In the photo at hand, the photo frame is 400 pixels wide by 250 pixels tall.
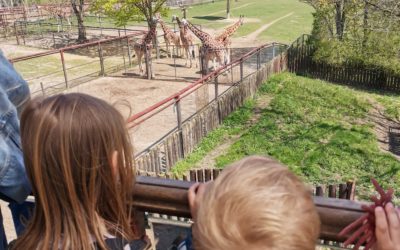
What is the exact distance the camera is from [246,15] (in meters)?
36.3

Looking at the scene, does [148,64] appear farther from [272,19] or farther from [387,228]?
[272,19]

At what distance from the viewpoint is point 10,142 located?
1574 mm

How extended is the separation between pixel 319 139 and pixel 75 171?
8.48 metres

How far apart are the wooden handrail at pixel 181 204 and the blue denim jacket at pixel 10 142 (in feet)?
1.36

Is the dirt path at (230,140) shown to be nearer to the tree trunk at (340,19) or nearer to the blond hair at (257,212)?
the tree trunk at (340,19)

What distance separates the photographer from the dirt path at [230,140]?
8.56 metres

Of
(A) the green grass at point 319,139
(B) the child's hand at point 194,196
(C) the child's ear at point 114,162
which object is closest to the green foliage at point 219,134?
(A) the green grass at point 319,139

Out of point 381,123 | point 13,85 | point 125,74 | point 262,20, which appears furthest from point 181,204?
point 262,20

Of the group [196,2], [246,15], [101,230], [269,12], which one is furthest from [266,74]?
[196,2]

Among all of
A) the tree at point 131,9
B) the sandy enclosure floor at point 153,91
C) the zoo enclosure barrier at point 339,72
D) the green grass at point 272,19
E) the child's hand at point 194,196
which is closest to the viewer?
the child's hand at point 194,196

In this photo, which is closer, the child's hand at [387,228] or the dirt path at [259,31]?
the child's hand at [387,228]

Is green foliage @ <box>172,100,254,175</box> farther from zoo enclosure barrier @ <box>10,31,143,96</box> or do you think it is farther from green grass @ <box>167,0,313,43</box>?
green grass @ <box>167,0,313,43</box>

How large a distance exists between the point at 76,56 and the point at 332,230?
19574mm

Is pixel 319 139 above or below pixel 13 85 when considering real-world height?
below
